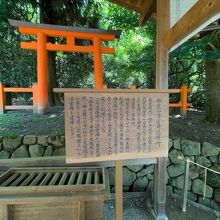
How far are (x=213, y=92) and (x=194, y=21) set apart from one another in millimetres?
3124

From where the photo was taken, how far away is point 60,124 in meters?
4.48

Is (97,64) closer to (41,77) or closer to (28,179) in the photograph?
(41,77)

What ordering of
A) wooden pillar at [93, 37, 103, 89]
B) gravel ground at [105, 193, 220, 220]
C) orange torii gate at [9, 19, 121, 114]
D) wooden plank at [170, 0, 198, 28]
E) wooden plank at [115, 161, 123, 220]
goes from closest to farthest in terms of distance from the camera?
wooden plank at [115, 161, 123, 220]
wooden plank at [170, 0, 198, 28]
gravel ground at [105, 193, 220, 220]
orange torii gate at [9, 19, 121, 114]
wooden pillar at [93, 37, 103, 89]

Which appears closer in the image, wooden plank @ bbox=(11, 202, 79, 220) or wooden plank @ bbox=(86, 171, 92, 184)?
wooden plank @ bbox=(11, 202, 79, 220)

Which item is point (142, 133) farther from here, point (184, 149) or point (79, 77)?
point (79, 77)

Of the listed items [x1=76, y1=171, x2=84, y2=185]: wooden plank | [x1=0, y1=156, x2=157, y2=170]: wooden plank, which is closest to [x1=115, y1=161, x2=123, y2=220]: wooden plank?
[x1=76, y1=171, x2=84, y2=185]: wooden plank

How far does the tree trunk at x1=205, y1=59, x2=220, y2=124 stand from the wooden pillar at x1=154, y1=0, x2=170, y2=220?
2414mm

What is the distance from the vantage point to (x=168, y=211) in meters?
3.28

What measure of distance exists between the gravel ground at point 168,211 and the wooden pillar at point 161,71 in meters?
0.22

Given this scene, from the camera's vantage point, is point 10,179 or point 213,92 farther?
point 213,92

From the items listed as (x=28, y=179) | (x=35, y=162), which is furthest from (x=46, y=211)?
(x=35, y=162)

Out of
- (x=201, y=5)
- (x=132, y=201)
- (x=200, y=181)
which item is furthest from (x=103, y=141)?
(x=200, y=181)

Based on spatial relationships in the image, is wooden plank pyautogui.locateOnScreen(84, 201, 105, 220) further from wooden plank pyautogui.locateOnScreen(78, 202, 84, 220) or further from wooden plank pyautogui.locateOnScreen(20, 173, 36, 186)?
wooden plank pyautogui.locateOnScreen(20, 173, 36, 186)

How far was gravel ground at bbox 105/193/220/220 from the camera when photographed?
3170 mm
